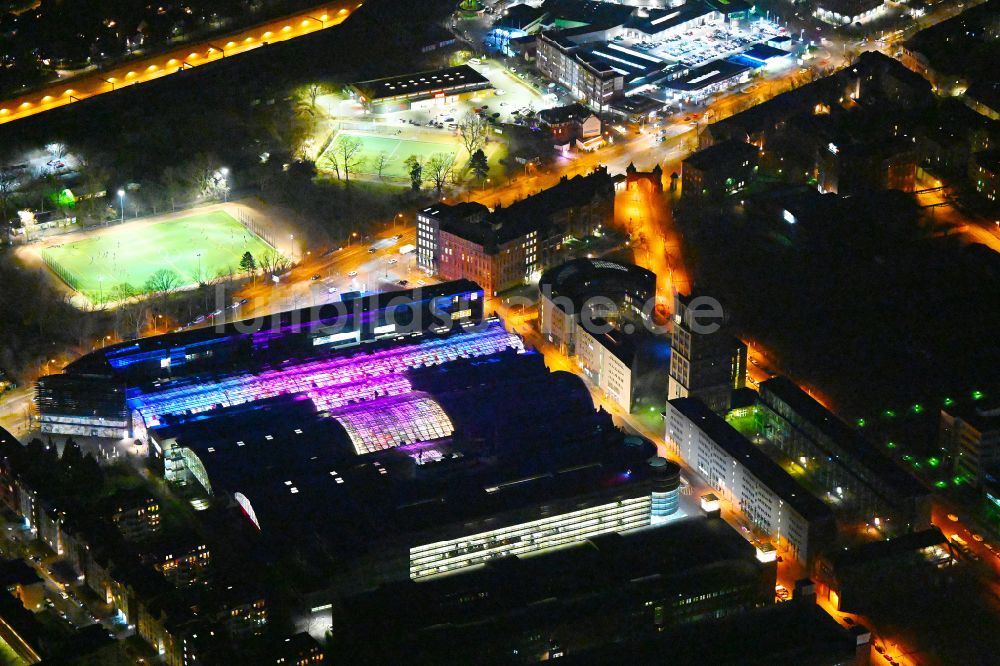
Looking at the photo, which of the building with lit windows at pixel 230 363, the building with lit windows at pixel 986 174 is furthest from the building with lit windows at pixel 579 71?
the building with lit windows at pixel 230 363

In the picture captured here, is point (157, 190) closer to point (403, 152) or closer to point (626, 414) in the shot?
point (403, 152)

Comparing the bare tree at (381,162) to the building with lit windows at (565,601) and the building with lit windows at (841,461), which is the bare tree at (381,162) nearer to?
the building with lit windows at (841,461)

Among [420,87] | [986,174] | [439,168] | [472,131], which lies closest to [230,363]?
[439,168]

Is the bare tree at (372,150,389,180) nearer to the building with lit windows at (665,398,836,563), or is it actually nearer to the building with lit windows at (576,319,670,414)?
the building with lit windows at (576,319,670,414)

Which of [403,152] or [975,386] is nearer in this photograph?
[975,386]

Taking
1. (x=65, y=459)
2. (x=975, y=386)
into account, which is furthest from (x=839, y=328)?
(x=65, y=459)

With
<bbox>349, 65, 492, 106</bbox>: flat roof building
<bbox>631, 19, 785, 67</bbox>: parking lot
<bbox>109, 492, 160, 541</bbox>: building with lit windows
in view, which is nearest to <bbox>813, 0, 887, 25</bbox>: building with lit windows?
<bbox>631, 19, 785, 67</bbox>: parking lot
